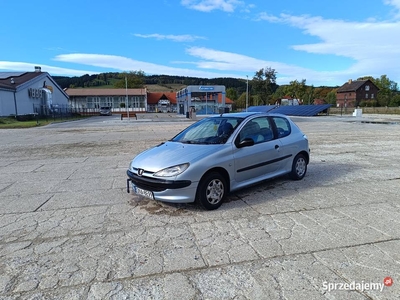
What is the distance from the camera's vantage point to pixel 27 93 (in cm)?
4400

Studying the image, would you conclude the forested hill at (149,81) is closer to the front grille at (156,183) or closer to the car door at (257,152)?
the car door at (257,152)

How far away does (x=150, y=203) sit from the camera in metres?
5.04

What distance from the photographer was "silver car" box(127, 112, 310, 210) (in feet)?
14.1

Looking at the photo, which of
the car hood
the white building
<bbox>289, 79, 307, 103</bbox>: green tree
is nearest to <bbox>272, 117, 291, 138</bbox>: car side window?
the car hood

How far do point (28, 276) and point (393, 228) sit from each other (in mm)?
4588

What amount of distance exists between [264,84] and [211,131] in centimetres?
6821

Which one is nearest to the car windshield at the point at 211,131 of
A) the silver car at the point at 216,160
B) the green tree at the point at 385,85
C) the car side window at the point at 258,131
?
the silver car at the point at 216,160

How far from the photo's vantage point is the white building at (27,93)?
38688 millimetres

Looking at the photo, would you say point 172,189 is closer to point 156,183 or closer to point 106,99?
point 156,183

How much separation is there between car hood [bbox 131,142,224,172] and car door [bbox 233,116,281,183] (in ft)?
1.65

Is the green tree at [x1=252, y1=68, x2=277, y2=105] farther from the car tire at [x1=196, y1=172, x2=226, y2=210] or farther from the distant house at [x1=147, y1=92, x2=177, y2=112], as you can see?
the car tire at [x1=196, y1=172, x2=226, y2=210]

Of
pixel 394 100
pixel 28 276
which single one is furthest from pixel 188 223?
pixel 394 100

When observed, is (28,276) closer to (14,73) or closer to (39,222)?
(39,222)

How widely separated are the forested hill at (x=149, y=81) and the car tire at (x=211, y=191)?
12360cm
